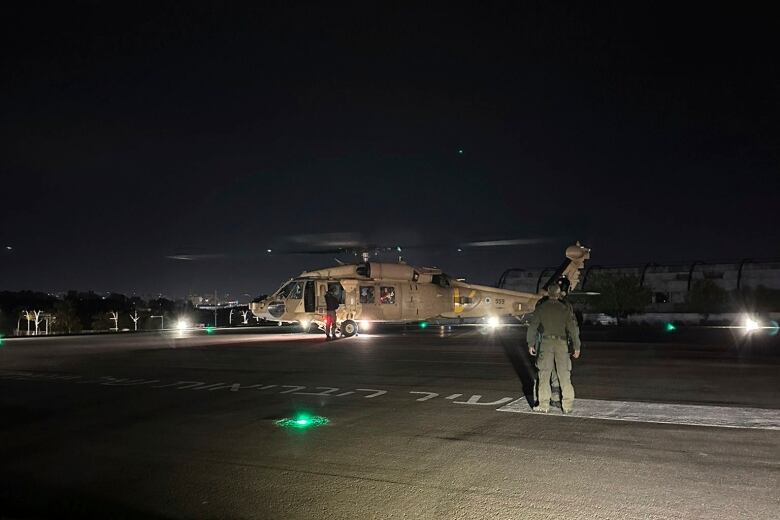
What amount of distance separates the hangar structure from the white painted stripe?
6649 cm

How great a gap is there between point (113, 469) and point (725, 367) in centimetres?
1470

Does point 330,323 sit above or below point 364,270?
below

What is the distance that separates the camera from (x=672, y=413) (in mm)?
9719

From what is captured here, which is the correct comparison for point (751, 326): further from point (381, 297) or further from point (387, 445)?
point (387, 445)

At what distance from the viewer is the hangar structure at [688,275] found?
78.7m

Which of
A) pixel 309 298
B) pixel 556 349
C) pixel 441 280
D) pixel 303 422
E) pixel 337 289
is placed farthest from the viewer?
pixel 441 280

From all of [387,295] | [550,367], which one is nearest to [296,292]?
[387,295]

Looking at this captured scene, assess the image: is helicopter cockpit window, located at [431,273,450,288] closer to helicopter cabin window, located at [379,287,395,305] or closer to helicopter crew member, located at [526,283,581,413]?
helicopter cabin window, located at [379,287,395,305]

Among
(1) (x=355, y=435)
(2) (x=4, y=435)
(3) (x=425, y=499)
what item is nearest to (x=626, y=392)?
(1) (x=355, y=435)

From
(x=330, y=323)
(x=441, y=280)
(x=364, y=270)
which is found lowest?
(x=330, y=323)

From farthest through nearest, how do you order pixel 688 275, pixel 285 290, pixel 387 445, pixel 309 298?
pixel 688 275, pixel 285 290, pixel 309 298, pixel 387 445

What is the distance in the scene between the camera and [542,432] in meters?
8.39

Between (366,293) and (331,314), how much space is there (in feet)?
9.40

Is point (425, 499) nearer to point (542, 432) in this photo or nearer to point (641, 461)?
point (641, 461)
